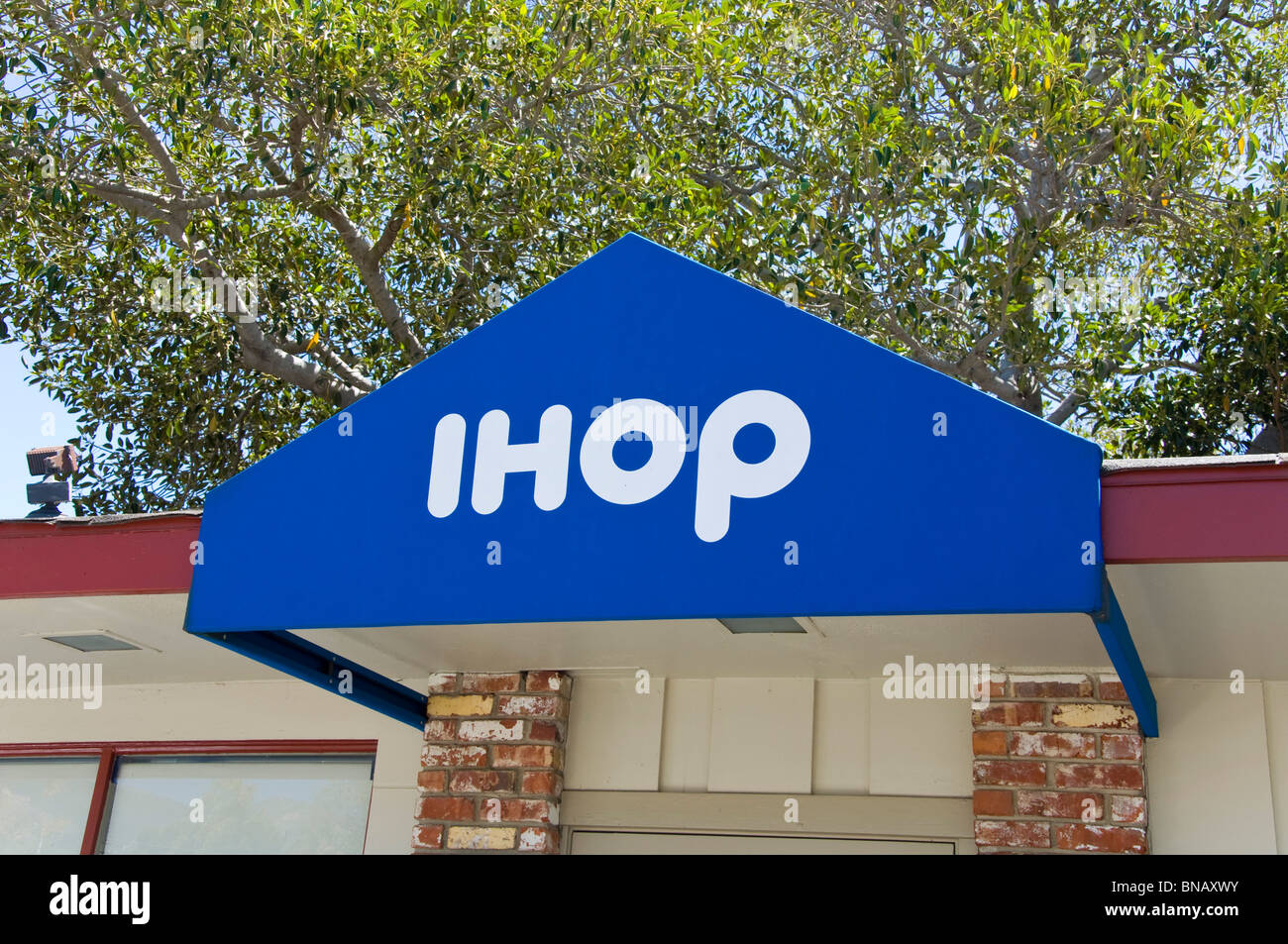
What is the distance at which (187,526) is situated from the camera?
417 centimetres

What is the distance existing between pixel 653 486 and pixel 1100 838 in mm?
1902

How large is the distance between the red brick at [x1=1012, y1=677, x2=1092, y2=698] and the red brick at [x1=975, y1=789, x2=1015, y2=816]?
33cm

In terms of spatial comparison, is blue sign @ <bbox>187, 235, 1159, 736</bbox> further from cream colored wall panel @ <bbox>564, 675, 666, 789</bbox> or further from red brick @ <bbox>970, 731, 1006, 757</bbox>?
red brick @ <bbox>970, 731, 1006, 757</bbox>

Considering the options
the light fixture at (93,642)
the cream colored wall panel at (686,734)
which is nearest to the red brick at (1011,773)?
the cream colored wall panel at (686,734)

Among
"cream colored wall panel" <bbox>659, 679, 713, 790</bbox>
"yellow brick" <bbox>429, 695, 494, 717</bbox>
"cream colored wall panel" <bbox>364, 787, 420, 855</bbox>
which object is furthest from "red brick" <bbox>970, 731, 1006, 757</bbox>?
"cream colored wall panel" <bbox>364, 787, 420, 855</bbox>

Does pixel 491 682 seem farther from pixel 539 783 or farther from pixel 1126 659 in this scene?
pixel 1126 659

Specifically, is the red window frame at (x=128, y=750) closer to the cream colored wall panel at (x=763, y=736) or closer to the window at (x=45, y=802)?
the window at (x=45, y=802)

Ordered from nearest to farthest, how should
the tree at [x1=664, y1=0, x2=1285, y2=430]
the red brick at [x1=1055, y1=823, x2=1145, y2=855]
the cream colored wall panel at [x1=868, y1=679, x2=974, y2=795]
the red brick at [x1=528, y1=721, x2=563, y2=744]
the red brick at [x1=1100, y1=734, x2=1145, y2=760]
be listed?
1. the red brick at [x1=1055, y1=823, x2=1145, y2=855]
2. the red brick at [x1=1100, y1=734, x2=1145, y2=760]
3. the cream colored wall panel at [x1=868, y1=679, x2=974, y2=795]
4. the red brick at [x1=528, y1=721, x2=563, y2=744]
5. the tree at [x1=664, y1=0, x2=1285, y2=430]

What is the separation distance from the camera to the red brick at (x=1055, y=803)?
4.06m

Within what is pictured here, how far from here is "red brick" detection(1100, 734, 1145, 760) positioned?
13.4 ft

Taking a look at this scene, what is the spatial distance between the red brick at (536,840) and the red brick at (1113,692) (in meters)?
2.00
